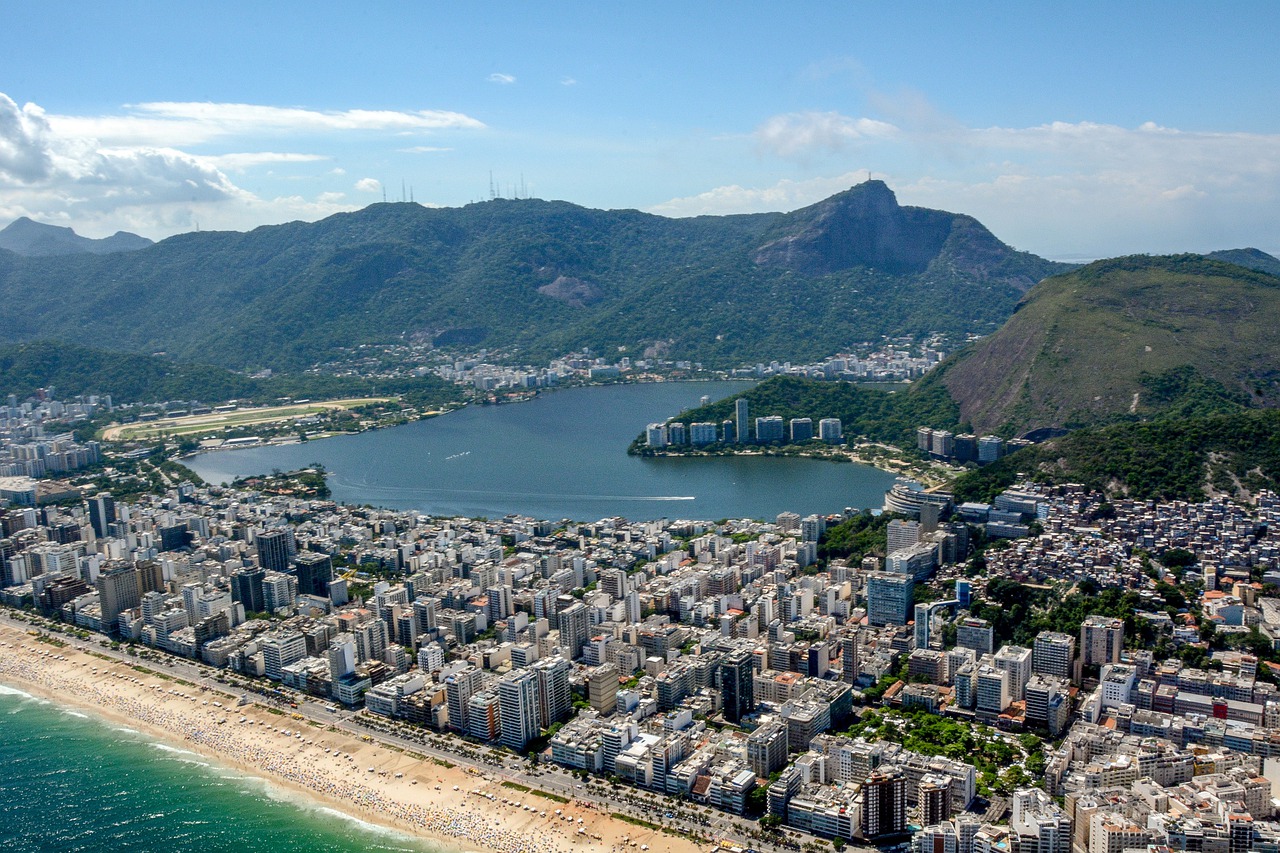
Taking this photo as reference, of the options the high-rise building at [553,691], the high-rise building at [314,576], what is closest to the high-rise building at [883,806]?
the high-rise building at [553,691]

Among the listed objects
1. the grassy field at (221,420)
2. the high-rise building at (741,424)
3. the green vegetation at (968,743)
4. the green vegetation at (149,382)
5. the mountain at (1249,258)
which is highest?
the mountain at (1249,258)

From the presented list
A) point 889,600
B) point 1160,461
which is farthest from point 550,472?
point 1160,461

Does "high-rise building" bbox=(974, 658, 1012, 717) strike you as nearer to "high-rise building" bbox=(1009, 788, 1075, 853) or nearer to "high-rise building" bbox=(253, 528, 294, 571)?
"high-rise building" bbox=(1009, 788, 1075, 853)

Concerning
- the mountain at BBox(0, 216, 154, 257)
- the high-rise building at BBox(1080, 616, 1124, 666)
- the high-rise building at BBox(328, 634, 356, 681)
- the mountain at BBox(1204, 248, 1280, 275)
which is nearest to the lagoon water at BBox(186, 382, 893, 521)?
the high-rise building at BBox(328, 634, 356, 681)

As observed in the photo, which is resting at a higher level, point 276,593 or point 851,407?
point 851,407

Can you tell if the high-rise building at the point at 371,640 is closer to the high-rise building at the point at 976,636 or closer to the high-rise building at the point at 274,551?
the high-rise building at the point at 274,551

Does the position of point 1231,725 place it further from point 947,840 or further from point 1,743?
point 1,743

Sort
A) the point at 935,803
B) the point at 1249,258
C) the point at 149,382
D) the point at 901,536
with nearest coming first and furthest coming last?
the point at 935,803, the point at 901,536, the point at 149,382, the point at 1249,258

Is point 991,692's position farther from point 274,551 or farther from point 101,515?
point 101,515
